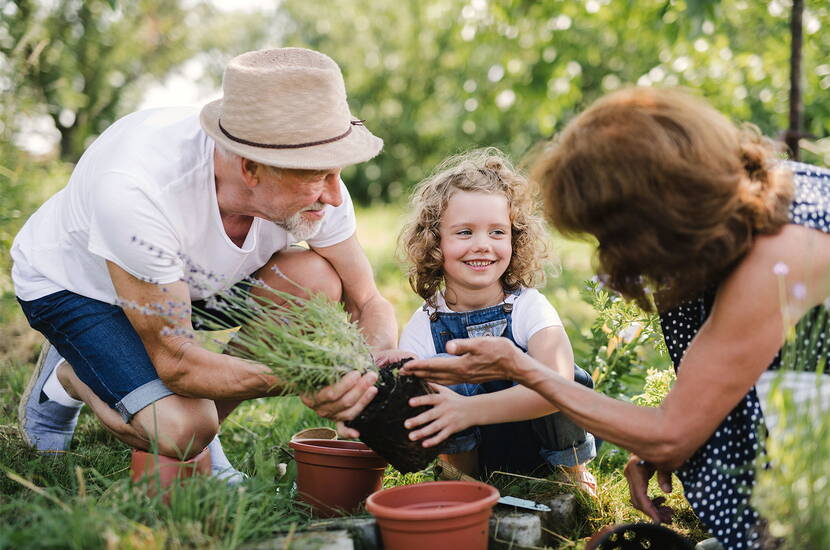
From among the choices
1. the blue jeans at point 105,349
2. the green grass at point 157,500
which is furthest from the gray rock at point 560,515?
the blue jeans at point 105,349

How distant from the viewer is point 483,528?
88.3 inches

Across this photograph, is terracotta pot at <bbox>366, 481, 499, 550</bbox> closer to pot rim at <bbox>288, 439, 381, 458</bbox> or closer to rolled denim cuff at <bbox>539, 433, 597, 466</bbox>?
pot rim at <bbox>288, 439, 381, 458</bbox>

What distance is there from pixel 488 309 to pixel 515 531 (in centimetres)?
97

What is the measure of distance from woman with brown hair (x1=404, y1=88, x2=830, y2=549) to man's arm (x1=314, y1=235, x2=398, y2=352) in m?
1.05

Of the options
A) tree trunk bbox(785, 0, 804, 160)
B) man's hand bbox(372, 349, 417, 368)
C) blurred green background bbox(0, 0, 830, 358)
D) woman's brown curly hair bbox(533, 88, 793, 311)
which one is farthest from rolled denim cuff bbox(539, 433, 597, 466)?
tree trunk bbox(785, 0, 804, 160)

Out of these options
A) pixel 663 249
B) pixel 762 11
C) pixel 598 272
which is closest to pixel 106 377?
pixel 598 272

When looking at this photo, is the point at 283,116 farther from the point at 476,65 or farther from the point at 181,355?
the point at 476,65

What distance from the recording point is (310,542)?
7.06ft

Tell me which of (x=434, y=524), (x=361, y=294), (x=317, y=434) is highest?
(x=434, y=524)


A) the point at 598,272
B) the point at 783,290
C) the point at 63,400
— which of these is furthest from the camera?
the point at 63,400

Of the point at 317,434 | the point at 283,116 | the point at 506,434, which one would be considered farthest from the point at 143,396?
the point at 506,434

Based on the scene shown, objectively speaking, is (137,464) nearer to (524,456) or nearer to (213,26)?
(524,456)

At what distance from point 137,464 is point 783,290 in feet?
7.09

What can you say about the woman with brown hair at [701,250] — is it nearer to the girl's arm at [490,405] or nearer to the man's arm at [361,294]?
the girl's arm at [490,405]
